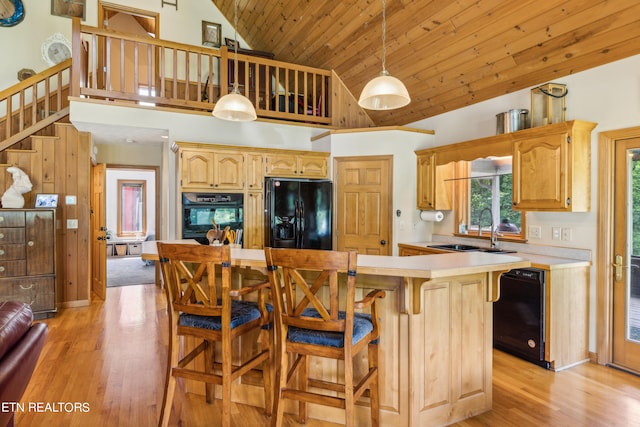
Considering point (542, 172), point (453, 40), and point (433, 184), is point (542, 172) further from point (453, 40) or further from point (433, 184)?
point (453, 40)

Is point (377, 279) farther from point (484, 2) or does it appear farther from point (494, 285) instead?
point (484, 2)

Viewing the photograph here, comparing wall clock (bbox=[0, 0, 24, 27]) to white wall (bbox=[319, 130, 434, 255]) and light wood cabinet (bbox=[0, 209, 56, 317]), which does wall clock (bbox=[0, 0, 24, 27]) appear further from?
white wall (bbox=[319, 130, 434, 255])

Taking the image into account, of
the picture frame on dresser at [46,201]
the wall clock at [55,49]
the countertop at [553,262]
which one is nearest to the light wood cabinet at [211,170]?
the picture frame on dresser at [46,201]

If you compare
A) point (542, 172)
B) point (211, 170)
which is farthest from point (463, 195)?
point (211, 170)

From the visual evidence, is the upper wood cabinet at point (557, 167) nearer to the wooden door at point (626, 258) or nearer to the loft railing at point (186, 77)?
the wooden door at point (626, 258)

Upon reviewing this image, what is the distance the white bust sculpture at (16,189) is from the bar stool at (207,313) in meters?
3.48

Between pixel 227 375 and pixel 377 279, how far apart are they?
38.0 inches

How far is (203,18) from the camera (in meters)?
6.48

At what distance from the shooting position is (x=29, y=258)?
4328mm

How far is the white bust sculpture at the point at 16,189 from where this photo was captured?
4.29 m

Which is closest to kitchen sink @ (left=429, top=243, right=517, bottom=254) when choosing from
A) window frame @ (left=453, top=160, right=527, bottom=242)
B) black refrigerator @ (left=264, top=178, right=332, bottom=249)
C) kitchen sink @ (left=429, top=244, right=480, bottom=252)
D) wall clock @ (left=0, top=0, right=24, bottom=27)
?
kitchen sink @ (left=429, top=244, right=480, bottom=252)

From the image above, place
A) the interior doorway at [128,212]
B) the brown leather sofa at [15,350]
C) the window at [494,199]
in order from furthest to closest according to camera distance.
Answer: the interior doorway at [128,212]
the window at [494,199]
the brown leather sofa at [15,350]

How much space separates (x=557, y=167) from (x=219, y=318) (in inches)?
116

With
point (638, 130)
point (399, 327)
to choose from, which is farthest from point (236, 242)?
point (638, 130)
